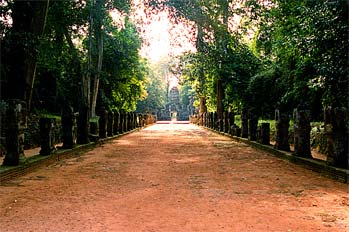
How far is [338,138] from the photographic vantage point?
27.6 ft

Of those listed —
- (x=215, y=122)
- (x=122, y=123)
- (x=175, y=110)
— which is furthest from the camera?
(x=175, y=110)

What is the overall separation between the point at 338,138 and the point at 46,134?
7.35 m

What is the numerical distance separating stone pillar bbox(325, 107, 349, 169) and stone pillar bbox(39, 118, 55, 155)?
711 centimetres

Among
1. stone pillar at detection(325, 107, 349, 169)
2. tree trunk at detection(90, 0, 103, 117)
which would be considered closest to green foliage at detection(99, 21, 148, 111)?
tree trunk at detection(90, 0, 103, 117)

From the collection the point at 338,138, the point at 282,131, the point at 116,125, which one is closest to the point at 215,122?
the point at 116,125

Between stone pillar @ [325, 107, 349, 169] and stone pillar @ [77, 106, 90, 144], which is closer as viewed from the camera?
stone pillar @ [325, 107, 349, 169]

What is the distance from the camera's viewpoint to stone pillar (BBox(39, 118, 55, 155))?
37.4 feet

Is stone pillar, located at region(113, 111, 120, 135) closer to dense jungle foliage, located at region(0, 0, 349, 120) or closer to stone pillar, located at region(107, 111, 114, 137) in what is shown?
stone pillar, located at region(107, 111, 114, 137)

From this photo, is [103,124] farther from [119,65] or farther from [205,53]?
[119,65]

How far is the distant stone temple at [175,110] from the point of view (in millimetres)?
87812

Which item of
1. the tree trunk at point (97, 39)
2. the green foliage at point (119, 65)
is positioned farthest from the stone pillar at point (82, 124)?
the green foliage at point (119, 65)

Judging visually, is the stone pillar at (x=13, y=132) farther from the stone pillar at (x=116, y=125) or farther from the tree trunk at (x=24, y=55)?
the stone pillar at (x=116, y=125)

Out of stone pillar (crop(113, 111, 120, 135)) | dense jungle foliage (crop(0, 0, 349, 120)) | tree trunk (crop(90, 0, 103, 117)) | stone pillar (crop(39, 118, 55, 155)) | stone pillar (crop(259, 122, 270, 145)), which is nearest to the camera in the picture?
dense jungle foliage (crop(0, 0, 349, 120))

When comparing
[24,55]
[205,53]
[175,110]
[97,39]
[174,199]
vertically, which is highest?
[97,39]
